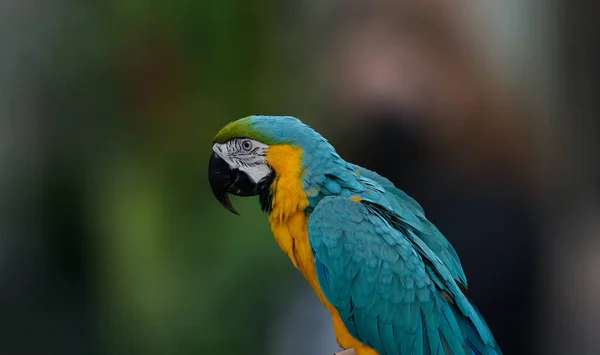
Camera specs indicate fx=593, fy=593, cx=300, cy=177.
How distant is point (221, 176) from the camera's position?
849mm

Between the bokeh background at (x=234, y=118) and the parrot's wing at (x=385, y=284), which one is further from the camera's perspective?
the bokeh background at (x=234, y=118)

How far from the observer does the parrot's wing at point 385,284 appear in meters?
0.79

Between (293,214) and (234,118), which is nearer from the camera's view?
(293,214)

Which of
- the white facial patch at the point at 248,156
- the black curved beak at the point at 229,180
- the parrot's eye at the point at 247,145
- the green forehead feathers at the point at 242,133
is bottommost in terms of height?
the black curved beak at the point at 229,180

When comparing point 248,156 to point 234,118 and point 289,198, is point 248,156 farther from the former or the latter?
point 234,118

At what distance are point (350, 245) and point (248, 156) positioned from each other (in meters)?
0.18

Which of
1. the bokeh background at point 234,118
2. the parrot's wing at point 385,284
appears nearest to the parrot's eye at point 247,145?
the parrot's wing at point 385,284

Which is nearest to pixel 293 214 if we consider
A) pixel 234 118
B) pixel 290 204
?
pixel 290 204

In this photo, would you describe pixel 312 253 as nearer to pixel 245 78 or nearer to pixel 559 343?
pixel 245 78

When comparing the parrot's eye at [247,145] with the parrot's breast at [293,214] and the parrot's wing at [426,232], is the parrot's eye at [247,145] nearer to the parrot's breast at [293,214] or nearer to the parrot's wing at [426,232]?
the parrot's breast at [293,214]

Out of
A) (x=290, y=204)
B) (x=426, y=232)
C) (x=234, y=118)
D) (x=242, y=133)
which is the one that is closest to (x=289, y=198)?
(x=290, y=204)

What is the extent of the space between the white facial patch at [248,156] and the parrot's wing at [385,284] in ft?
0.32

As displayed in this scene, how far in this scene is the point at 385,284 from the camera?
2.59ft

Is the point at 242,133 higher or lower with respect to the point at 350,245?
higher
